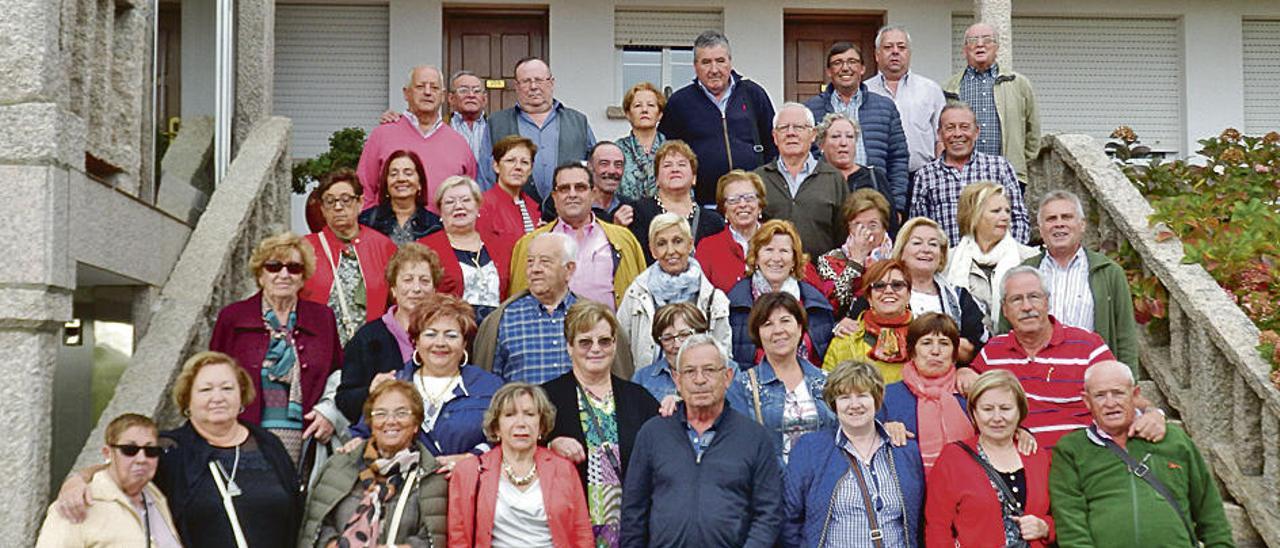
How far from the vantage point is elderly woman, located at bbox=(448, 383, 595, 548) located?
18.4 ft

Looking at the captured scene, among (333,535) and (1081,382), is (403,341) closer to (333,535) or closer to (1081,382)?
(333,535)

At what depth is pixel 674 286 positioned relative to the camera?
6914mm

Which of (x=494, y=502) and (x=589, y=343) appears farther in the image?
(x=589, y=343)

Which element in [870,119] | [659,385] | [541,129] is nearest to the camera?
[659,385]

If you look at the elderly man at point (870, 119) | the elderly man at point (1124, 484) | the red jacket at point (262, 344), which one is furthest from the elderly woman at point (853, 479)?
the elderly man at point (870, 119)

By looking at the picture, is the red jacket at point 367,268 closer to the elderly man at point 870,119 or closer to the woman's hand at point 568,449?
the woman's hand at point 568,449

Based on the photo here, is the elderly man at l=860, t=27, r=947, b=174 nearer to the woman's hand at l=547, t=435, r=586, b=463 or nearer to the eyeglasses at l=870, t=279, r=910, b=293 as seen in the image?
the eyeglasses at l=870, t=279, r=910, b=293

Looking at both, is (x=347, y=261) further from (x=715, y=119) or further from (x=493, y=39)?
(x=493, y=39)

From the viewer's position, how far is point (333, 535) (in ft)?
18.3

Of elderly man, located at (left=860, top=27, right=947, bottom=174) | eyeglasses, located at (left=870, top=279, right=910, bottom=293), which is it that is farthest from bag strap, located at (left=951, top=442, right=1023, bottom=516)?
elderly man, located at (left=860, top=27, right=947, bottom=174)

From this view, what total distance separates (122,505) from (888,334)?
10.5ft

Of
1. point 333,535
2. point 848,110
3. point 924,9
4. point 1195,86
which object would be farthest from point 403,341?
point 1195,86

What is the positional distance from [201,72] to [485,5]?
4.48 m

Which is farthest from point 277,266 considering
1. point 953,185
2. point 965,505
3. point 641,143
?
point 953,185
